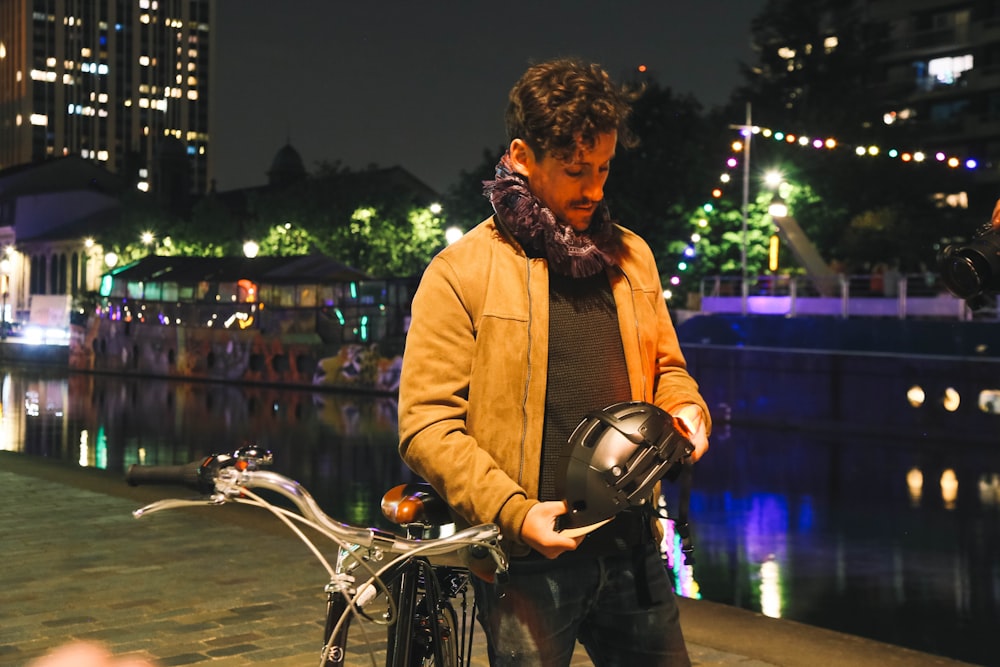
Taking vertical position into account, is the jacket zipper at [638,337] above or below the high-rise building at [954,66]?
below

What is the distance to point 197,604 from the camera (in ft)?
23.7

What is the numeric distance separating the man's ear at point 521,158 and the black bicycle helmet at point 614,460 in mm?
646

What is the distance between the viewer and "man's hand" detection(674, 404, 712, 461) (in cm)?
308

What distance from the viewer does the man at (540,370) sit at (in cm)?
300

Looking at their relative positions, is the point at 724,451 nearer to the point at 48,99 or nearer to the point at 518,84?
the point at 518,84

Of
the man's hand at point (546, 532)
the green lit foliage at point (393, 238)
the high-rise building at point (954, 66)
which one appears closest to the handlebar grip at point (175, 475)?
the man's hand at point (546, 532)

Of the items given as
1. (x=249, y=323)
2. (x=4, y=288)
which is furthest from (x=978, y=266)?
(x=4, y=288)

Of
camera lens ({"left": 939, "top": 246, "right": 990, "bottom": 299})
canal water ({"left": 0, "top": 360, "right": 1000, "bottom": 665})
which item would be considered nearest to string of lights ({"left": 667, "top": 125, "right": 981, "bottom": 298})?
canal water ({"left": 0, "top": 360, "right": 1000, "bottom": 665})

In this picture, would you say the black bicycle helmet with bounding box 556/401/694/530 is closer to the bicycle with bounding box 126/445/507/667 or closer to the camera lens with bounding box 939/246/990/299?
the bicycle with bounding box 126/445/507/667

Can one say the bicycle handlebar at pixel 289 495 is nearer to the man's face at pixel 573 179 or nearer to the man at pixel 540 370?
the man at pixel 540 370

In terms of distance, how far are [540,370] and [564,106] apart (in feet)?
1.99

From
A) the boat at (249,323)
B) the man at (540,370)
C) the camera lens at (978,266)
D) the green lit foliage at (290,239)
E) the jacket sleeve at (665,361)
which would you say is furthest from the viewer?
the green lit foliage at (290,239)

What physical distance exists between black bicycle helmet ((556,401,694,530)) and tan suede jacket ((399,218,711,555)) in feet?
0.50

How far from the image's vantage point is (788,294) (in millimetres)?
34875
